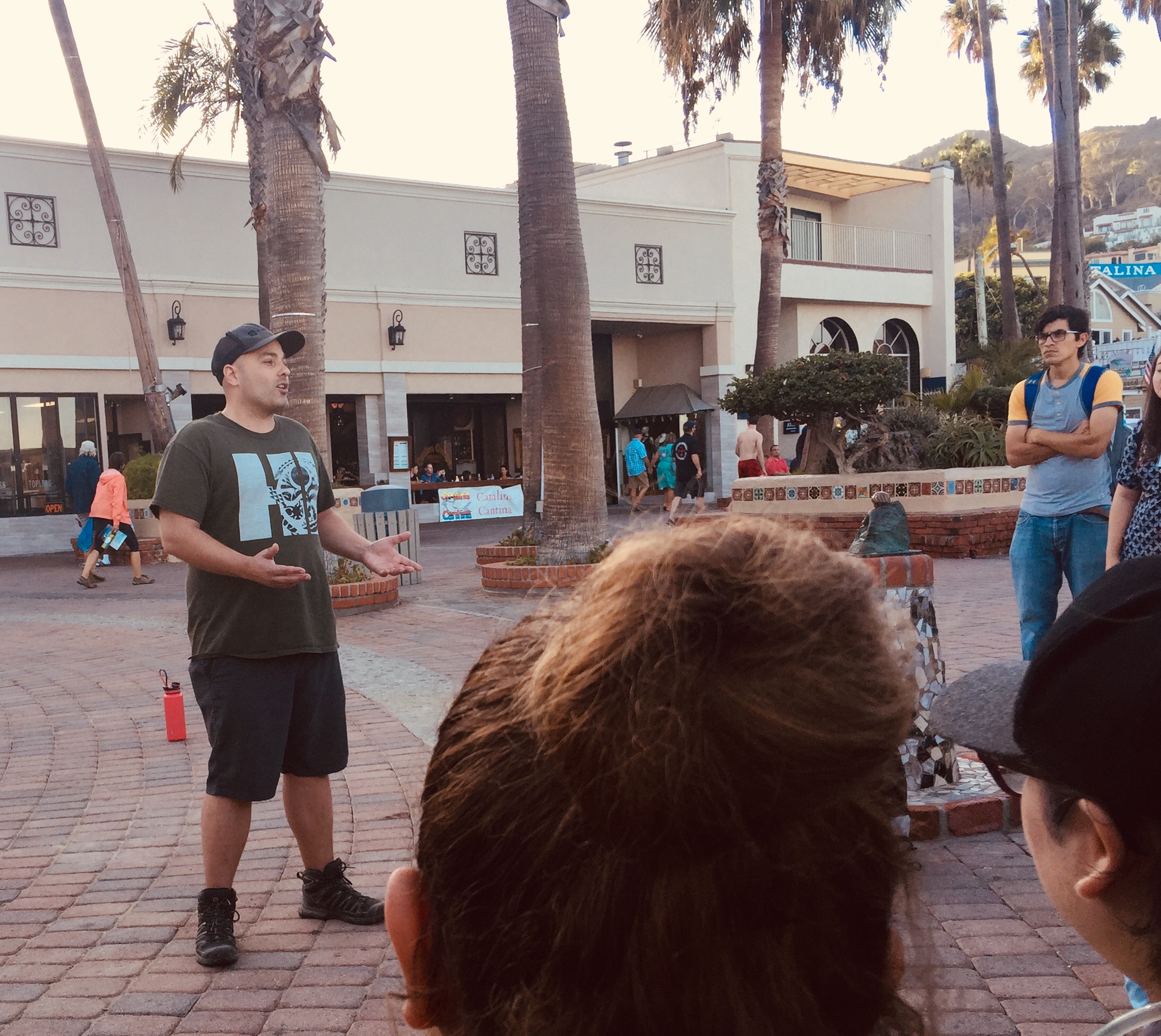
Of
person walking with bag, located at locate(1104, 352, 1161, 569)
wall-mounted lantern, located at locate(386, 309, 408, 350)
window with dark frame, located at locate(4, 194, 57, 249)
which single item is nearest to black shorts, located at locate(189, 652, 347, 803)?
person walking with bag, located at locate(1104, 352, 1161, 569)

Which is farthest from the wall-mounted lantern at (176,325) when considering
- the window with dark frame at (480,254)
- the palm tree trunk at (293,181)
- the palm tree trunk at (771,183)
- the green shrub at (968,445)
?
the green shrub at (968,445)

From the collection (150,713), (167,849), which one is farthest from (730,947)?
(150,713)

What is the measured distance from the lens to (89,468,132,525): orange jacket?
14734mm

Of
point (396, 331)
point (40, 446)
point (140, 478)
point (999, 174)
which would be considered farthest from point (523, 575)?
point (999, 174)

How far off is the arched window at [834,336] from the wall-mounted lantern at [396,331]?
1172 centimetres

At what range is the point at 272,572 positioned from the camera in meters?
3.33

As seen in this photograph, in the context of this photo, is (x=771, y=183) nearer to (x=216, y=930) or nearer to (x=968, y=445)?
(x=968, y=445)

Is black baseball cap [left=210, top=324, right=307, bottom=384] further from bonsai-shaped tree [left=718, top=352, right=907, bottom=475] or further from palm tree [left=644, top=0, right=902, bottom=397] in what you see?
palm tree [left=644, top=0, right=902, bottom=397]

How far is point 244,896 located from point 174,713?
2.53 meters

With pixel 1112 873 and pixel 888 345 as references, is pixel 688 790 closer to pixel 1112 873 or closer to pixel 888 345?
pixel 1112 873

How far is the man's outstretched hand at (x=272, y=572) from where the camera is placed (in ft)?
10.9

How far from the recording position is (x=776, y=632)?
0.79m

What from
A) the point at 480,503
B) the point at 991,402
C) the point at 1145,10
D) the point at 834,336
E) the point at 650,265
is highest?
the point at 1145,10

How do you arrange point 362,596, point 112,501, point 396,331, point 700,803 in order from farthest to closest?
point 396,331 < point 112,501 < point 362,596 < point 700,803
